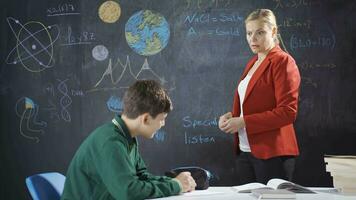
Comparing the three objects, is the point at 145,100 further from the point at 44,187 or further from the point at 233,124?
the point at 233,124

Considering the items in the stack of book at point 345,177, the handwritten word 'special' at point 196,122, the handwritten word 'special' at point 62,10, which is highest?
the handwritten word 'special' at point 62,10

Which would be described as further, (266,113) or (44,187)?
(266,113)

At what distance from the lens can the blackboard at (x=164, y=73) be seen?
11.3ft

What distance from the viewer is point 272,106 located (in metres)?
2.69

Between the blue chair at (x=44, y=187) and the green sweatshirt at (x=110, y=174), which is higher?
the green sweatshirt at (x=110, y=174)

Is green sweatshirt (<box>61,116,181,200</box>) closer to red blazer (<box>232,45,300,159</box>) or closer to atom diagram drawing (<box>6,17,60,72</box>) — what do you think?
red blazer (<box>232,45,300,159</box>)

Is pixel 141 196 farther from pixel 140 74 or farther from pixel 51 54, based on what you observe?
pixel 51 54

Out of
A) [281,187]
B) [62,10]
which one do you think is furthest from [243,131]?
[62,10]

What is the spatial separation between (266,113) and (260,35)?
456 millimetres

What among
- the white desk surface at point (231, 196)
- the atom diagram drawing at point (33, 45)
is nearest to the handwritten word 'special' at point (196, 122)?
the atom diagram drawing at point (33, 45)

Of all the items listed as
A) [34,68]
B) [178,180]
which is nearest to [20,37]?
[34,68]

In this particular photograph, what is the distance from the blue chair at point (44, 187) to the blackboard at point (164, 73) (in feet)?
5.30

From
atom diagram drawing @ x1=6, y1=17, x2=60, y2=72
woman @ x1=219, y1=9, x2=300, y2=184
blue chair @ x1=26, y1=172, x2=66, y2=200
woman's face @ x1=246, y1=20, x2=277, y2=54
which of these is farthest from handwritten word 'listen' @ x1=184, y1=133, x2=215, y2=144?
blue chair @ x1=26, y1=172, x2=66, y2=200

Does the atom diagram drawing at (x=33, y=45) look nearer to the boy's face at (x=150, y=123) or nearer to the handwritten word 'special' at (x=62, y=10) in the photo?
the handwritten word 'special' at (x=62, y=10)
